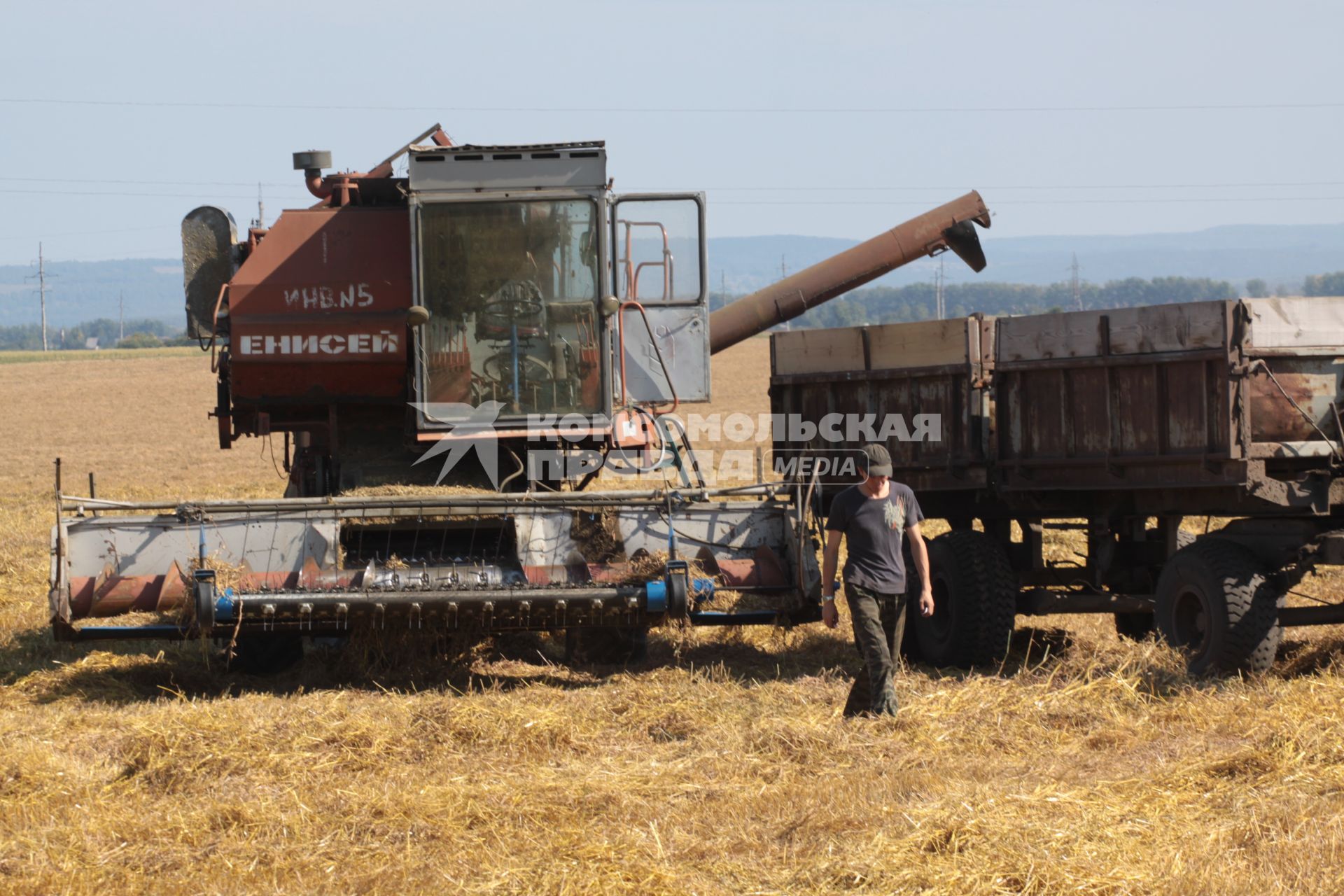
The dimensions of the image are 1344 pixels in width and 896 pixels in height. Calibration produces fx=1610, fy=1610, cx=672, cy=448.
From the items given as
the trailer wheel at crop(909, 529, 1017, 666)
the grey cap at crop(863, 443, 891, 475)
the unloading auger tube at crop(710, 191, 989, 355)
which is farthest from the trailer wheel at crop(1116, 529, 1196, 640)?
the unloading auger tube at crop(710, 191, 989, 355)

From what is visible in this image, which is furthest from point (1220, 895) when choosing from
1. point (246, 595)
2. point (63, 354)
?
point (63, 354)

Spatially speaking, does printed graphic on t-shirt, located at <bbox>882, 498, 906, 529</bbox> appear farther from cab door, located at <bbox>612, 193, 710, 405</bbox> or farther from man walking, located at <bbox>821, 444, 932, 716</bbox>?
cab door, located at <bbox>612, 193, 710, 405</bbox>

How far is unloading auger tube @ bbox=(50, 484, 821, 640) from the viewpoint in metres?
8.75

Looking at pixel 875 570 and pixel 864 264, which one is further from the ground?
pixel 864 264

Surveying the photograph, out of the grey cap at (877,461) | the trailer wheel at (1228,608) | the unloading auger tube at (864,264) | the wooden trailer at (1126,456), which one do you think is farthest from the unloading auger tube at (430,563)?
the unloading auger tube at (864,264)

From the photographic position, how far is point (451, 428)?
10.2 m

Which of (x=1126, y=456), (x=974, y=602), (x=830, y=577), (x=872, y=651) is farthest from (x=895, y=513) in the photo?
(x=974, y=602)

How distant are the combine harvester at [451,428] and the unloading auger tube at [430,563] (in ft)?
0.05

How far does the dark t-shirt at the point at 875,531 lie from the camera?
8.30 meters

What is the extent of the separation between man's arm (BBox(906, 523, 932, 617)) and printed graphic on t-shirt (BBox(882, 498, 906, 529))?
0.21ft

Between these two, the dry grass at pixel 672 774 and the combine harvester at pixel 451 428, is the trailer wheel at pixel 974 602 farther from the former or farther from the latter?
the combine harvester at pixel 451 428

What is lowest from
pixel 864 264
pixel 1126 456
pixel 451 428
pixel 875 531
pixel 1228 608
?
pixel 1228 608

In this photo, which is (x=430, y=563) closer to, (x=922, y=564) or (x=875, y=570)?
(x=875, y=570)

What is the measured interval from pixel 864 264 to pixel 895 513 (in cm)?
574
